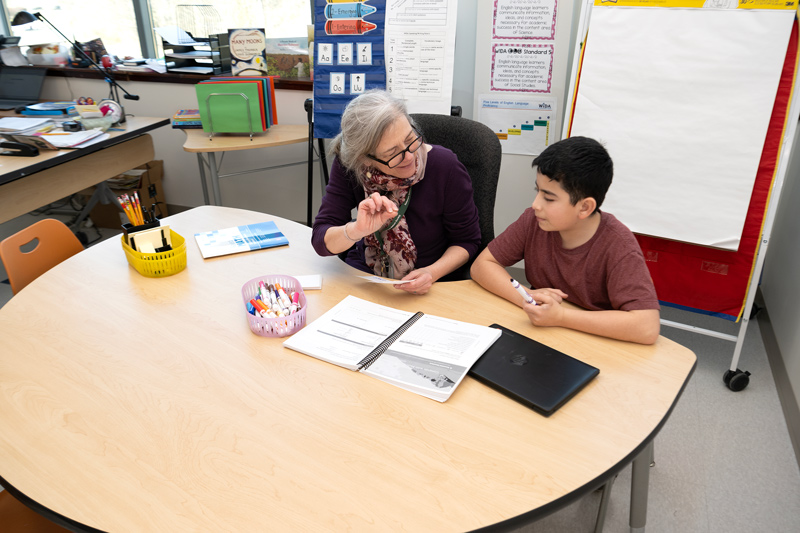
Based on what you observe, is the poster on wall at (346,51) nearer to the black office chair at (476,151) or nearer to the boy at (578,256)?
the black office chair at (476,151)

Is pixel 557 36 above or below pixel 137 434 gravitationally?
above

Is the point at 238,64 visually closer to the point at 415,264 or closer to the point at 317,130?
the point at 317,130

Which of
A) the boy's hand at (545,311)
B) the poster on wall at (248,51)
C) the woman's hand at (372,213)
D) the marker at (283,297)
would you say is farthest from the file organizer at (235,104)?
the boy's hand at (545,311)

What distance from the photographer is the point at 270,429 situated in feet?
3.16

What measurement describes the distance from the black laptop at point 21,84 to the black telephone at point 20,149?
1.20m

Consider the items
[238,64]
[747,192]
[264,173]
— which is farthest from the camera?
[264,173]

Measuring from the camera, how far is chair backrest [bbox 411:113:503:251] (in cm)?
172

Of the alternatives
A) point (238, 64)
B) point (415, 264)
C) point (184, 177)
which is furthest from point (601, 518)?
point (184, 177)

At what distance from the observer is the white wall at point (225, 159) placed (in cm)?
348

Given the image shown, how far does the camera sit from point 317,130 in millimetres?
2791

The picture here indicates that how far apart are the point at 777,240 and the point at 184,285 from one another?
2.68 metres

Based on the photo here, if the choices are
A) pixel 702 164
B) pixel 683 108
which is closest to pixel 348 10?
pixel 683 108

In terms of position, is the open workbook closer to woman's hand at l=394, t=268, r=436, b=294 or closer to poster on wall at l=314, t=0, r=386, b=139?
woman's hand at l=394, t=268, r=436, b=294

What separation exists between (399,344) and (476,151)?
31.8 inches
